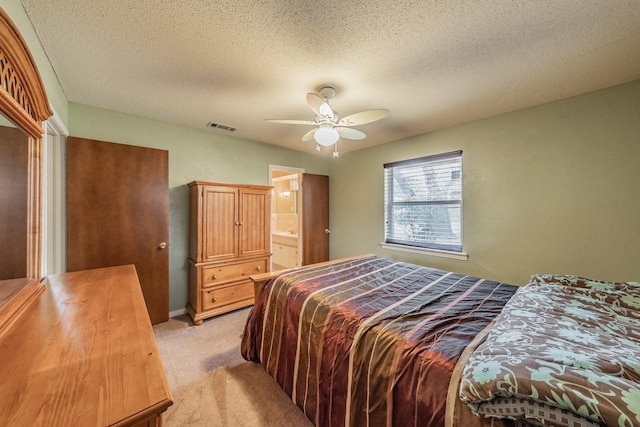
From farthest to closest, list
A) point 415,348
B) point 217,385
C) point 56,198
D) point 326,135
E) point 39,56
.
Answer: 1. point 56,198
2. point 326,135
3. point 217,385
4. point 39,56
5. point 415,348

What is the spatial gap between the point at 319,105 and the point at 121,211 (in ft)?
7.76

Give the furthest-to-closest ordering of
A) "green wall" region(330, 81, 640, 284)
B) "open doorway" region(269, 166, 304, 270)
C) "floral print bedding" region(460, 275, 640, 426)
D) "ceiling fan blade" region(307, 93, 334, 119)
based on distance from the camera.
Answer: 1. "open doorway" region(269, 166, 304, 270)
2. "green wall" region(330, 81, 640, 284)
3. "ceiling fan blade" region(307, 93, 334, 119)
4. "floral print bedding" region(460, 275, 640, 426)

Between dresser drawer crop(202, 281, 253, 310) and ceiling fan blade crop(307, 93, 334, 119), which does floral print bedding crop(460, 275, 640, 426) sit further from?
dresser drawer crop(202, 281, 253, 310)

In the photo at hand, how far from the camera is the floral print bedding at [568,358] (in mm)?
665

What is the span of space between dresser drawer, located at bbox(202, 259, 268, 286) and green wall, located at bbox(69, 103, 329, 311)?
1.71ft

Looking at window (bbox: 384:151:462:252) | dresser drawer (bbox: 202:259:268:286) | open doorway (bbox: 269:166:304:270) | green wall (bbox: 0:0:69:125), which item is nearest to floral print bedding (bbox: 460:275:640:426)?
window (bbox: 384:151:462:252)

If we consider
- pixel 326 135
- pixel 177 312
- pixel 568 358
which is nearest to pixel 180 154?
pixel 177 312

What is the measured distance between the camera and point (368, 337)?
1.25 meters

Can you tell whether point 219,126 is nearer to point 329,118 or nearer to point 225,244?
point 225,244

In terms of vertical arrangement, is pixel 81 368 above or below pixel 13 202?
below

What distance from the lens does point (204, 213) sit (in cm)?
287

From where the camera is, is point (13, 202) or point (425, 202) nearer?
point (13, 202)

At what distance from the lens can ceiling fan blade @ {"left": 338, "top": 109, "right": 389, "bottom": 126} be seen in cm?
194

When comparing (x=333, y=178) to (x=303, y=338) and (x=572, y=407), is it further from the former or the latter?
(x=572, y=407)
